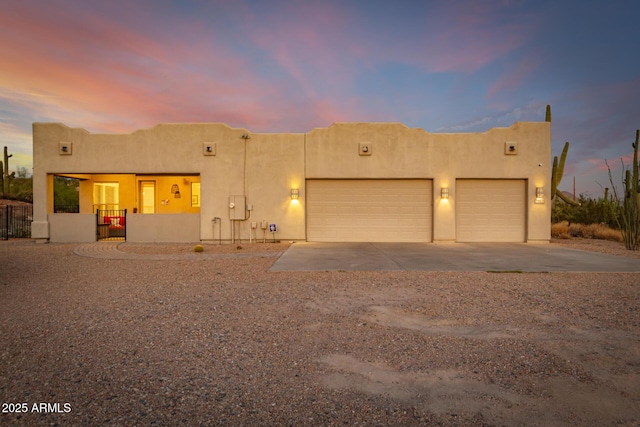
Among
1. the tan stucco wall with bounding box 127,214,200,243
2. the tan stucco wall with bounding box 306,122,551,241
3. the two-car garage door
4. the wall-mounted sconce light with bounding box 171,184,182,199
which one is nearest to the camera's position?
the tan stucco wall with bounding box 306,122,551,241

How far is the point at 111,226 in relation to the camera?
16172 mm

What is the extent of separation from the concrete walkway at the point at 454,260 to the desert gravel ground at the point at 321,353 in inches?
61.5

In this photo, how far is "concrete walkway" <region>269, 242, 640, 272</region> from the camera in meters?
7.80

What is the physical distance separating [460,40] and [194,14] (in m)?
9.95

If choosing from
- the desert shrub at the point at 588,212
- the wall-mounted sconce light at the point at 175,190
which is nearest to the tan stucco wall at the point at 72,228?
the wall-mounted sconce light at the point at 175,190

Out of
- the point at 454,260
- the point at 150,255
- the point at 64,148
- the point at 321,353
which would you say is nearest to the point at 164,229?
the point at 150,255

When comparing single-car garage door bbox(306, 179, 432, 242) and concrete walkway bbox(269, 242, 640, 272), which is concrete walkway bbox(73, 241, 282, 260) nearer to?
concrete walkway bbox(269, 242, 640, 272)

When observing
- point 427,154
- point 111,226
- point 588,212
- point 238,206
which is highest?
point 427,154

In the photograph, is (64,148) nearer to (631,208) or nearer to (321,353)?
(321,353)

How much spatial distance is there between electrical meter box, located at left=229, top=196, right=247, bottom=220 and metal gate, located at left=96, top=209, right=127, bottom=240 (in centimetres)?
440

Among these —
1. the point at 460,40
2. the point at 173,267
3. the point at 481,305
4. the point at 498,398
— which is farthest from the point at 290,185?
the point at 498,398

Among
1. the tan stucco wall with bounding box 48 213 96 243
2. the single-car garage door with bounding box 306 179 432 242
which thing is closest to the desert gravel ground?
the single-car garage door with bounding box 306 179 432 242

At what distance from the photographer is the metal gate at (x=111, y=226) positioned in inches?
555

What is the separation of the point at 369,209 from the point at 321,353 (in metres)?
10.9
